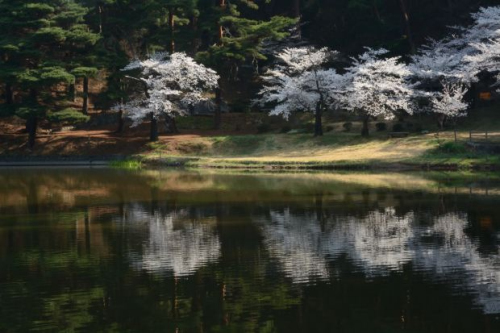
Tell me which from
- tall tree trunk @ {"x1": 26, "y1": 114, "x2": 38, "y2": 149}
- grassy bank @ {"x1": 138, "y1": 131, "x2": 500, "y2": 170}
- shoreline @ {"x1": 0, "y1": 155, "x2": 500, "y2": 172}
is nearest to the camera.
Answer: shoreline @ {"x1": 0, "y1": 155, "x2": 500, "y2": 172}

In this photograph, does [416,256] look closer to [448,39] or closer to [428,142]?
[428,142]

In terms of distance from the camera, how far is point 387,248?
20328 millimetres

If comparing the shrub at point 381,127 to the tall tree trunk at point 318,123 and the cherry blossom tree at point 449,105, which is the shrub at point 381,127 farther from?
the tall tree trunk at point 318,123

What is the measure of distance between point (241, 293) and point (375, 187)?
23166mm

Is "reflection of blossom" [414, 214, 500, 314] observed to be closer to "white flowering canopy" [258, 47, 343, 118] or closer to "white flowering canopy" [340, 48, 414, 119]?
"white flowering canopy" [340, 48, 414, 119]

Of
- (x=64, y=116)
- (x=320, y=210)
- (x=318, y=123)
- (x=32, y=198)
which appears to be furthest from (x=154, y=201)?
(x=64, y=116)

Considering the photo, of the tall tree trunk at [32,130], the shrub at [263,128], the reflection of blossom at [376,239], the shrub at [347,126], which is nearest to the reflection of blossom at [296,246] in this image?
the reflection of blossom at [376,239]

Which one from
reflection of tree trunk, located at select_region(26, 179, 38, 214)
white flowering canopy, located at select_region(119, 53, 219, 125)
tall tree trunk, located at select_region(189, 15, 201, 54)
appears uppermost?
tall tree trunk, located at select_region(189, 15, 201, 54)

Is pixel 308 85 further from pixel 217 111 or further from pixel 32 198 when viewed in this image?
pixel 32 198

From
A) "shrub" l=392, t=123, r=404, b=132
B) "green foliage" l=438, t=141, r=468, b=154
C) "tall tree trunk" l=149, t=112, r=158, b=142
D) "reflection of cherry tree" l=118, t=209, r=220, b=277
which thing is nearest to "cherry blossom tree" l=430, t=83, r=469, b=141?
"shrub" l=392, t=123, r=404, b=132

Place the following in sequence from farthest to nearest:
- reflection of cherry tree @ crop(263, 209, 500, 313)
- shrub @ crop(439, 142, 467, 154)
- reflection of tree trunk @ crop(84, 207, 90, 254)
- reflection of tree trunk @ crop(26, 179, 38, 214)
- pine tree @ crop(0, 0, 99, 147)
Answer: pine tree @ crop(0, 0, 99, 147)
shrub @ crop(439, 142, 467, 154)
reflection of tree trunk @ crop(26, 179, 38, 214)
reflection of tree trunk @ crop(84, 207, 90, 254)
reflection of cherry tree @ crop(263, 209, 500, 313)

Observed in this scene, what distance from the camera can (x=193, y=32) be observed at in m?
65.9

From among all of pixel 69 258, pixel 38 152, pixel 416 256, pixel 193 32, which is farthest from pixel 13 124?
pixel 416 256

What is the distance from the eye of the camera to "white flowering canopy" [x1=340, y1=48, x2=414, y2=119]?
189 feet
